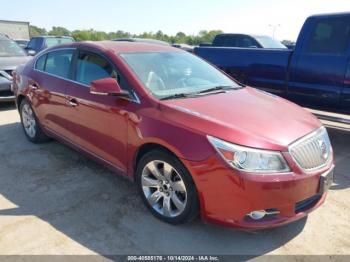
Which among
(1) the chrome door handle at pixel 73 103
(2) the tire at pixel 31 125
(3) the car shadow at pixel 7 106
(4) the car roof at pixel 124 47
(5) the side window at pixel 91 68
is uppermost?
(4) the car roof at pixel 124 47

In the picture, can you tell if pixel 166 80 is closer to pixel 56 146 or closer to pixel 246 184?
pixel 246 184

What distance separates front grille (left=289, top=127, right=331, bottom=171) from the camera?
2.92 meters

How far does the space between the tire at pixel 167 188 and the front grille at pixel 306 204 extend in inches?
33.0

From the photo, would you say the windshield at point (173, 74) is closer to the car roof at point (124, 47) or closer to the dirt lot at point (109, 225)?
the car roof at point (124, 47)

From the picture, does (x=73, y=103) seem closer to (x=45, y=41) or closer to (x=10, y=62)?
(x=10, y=62)

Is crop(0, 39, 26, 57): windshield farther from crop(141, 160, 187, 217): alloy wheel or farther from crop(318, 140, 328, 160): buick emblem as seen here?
crop(318, 140, 328, 160): buick emblem

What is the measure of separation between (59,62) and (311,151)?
344 cm

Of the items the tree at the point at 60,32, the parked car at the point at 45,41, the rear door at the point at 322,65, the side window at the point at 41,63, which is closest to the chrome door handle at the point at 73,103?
the side window at the point at 41,63

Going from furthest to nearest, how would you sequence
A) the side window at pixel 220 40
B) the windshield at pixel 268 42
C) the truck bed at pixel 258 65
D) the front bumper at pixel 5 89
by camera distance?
the side window at pixel 220 40
the windshield at pixel 268 42
the front bumper at pixel 5 89
the truck bed at pixel 258 65

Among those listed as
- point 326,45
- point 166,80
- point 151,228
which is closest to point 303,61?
point 326,45

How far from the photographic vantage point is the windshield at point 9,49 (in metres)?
9.33

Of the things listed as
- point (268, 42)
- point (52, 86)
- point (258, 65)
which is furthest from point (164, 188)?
point (268, 42)

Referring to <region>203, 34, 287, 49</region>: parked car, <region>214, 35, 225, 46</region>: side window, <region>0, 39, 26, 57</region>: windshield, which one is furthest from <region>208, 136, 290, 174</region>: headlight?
<region>214, 35, 225, 46</region>: side window

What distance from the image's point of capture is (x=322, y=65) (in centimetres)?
556
